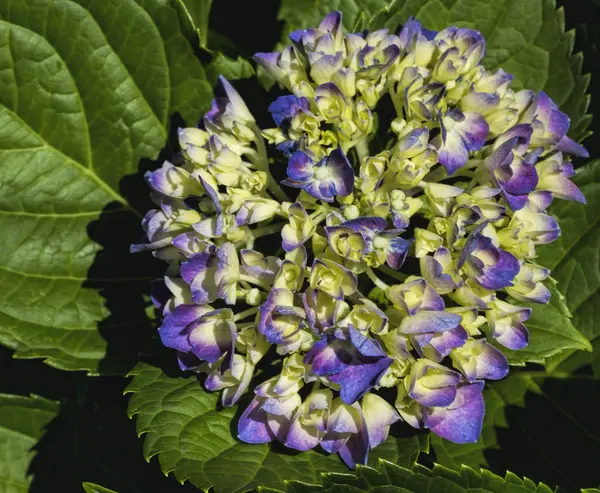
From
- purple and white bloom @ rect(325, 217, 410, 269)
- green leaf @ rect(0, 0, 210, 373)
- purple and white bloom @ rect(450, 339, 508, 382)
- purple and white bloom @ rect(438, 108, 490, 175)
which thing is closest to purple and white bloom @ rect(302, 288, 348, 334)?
purple and white bloom @ rect(325, 217, 410, 269)

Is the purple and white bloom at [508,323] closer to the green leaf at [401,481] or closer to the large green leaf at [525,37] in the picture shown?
the green leaf at [401,481]

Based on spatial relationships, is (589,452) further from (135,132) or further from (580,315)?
(135,132)

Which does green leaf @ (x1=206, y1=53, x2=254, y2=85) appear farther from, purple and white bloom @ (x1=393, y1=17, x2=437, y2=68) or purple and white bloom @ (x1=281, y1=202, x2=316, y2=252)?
purple and white bloom @ (x1=281, y1=202, x2=316, y2=252)

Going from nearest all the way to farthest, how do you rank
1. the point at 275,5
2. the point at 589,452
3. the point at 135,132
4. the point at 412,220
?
1. the point at 412,220
2. the point at 589,452
3. the point at 135,132
4. the point at 275,5

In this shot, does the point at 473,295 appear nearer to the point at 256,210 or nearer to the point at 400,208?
the point at 400,208

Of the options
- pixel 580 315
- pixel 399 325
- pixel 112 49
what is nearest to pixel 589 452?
pixel 580 315

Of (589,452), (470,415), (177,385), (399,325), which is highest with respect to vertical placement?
(399,325)

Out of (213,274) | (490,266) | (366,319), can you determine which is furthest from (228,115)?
(490,266)
